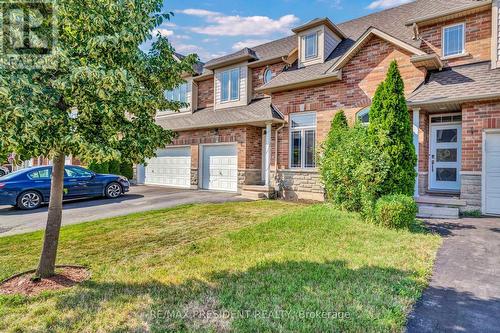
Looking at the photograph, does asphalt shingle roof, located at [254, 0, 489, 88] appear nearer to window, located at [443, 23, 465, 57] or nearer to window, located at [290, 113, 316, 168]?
window, located at [443, 23, 465, 57]

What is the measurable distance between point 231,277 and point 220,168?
10551 millimetres

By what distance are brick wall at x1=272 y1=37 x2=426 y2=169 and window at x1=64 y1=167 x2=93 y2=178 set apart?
8094 mm

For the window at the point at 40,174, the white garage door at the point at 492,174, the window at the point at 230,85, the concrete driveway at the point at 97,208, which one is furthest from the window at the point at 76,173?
the white garage door at the point at 492,174

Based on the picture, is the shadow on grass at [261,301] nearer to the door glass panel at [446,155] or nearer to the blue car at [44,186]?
the door glass panel at [446,155]

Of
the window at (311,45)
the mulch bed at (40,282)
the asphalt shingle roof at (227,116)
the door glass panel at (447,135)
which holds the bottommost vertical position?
the mulch bed at (40,282)

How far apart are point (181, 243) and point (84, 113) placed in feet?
11.2

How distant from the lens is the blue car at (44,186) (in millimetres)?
10273

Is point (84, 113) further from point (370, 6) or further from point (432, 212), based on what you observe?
point (370, 6)

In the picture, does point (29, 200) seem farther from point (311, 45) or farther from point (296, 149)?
point (311, 45)

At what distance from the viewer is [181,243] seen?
20.2 ft

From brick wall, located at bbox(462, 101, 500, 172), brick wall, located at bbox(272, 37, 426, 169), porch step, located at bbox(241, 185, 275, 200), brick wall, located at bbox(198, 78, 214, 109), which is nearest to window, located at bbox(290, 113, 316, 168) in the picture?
brick wall, located at bbox(272, 37, 426, 169)

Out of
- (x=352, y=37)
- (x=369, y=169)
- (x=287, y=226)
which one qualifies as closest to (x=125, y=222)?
(x=287, y=226)

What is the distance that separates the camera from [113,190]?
12.8 metres

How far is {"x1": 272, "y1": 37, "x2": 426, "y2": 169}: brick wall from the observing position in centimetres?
988
